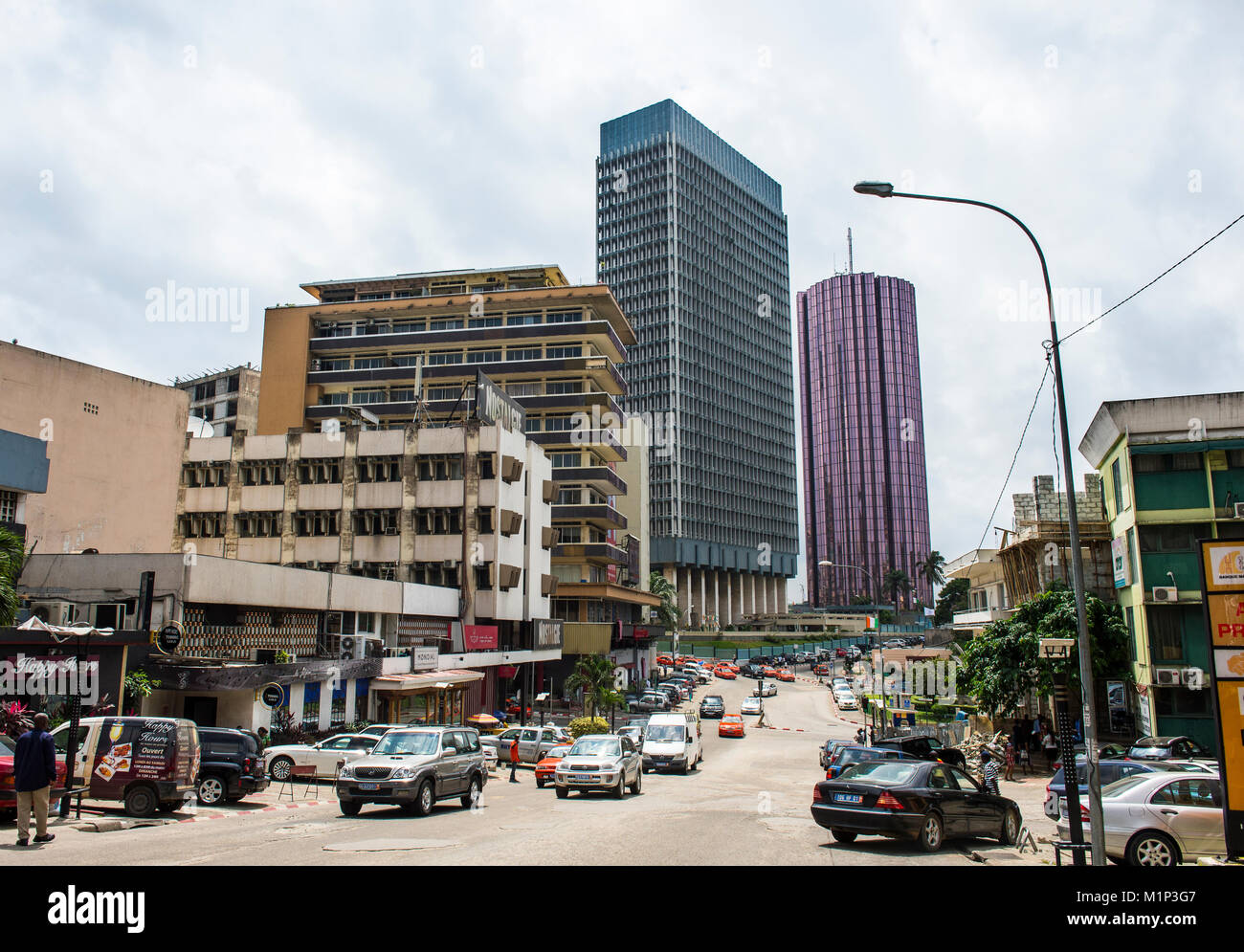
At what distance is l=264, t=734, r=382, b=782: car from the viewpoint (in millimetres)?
24906

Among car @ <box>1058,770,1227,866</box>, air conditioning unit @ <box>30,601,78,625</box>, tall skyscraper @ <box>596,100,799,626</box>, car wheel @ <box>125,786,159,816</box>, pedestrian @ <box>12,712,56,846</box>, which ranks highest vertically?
tall skyscraper @ <box>596,100,799,626</box>

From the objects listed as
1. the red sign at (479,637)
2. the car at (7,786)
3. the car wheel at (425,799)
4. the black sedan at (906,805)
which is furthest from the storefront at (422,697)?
the black sedan at (906,805)

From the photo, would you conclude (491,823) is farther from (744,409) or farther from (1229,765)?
(744,409)

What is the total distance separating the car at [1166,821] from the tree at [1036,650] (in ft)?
74.1

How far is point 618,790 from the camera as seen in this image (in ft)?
73.1

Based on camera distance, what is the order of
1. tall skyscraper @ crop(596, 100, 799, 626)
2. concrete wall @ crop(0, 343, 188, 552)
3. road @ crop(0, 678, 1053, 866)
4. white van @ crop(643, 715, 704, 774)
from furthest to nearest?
tall skyscraper @ crop(596, 100, 799, 626) → concrete wall @ crop(0, 343, 188, 552) → white van @ crop(643, 715, 704, 774) → road @ crop(0, 678, 1053, 866)

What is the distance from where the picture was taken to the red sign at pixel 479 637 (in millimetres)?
49031

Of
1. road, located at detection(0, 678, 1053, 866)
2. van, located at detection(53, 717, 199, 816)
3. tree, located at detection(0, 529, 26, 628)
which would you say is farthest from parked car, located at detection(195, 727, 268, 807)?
tree, located at detection(0, 529, 26, 628)

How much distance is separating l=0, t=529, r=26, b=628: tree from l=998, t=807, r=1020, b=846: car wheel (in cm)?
2341

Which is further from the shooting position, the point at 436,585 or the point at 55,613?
the point at 436,585

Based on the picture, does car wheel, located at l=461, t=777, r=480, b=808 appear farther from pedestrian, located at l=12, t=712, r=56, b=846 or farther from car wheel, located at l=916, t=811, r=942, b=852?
car wheel, located at l=916, t=811, r=942, b=852

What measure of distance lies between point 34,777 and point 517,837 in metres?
6.60

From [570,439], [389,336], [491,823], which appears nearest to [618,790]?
[491,823]
